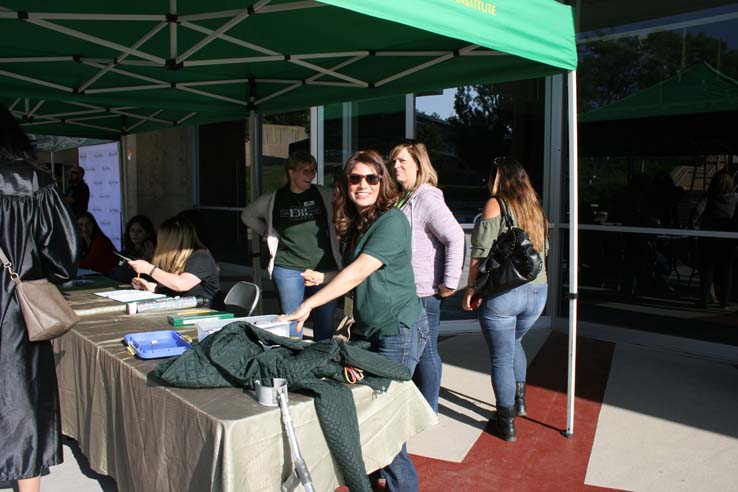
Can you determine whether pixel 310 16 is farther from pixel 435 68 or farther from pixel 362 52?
pixel 435 68

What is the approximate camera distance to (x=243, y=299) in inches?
139

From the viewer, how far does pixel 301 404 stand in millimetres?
1851

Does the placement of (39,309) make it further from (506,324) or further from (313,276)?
(506,324)

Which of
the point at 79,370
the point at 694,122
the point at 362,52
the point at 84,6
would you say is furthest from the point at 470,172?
the point at 79,370

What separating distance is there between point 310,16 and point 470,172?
10.2 feet

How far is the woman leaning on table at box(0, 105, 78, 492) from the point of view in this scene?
2.30m

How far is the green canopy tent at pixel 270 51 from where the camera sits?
9.57 ft

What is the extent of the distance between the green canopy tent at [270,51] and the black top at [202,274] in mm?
1296

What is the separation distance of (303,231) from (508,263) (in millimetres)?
1610

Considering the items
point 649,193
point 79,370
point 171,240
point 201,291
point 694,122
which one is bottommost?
point 79,370

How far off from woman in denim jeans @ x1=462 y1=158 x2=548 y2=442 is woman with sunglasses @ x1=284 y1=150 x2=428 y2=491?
1.02 metres

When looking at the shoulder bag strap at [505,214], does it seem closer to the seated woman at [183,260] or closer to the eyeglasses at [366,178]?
the eyeglasses at [366,178]

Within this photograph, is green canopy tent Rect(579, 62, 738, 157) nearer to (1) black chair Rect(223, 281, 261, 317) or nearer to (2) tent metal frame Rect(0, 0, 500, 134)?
(2) tent metal frame Rect(0, 0, 500, 134)

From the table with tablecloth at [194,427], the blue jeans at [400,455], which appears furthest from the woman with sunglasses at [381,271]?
the table with tablecloth at [194,427]
